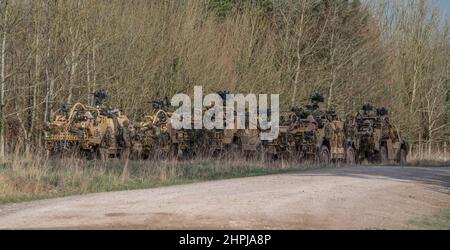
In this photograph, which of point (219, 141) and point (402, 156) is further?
point (402, 156)

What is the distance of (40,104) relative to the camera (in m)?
25.9

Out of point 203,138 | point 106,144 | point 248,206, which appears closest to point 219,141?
point 203,138

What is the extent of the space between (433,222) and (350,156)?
1665cm

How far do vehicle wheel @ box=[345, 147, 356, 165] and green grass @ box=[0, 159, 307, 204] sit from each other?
5.68m

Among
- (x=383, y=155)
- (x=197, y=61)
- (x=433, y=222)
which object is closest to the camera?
(x=433, y=222)

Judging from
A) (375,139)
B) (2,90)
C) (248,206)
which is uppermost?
(2,90)

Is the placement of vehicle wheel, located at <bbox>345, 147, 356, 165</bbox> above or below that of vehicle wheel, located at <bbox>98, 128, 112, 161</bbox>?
below

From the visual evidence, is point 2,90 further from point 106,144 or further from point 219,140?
point 219,140

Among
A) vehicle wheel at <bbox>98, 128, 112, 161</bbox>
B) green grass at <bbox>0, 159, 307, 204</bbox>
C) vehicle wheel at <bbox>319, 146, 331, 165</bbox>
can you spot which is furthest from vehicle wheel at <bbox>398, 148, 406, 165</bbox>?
vehicle wheel at <bbox>98, 128, 112, 161</bbox>

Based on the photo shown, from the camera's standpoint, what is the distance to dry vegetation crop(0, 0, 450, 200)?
2350cm

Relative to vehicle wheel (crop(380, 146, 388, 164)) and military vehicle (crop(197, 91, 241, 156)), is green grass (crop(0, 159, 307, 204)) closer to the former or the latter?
military vehicle (crop(197, 91, 241, 156))

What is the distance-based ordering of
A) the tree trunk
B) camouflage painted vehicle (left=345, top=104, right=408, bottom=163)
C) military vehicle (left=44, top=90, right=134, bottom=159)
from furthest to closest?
camouflage painted vehicle (left=345, top=104, right=408, bottom=163), military vehicle (left=44, top=90, right=134, bottom=159), the tree trunk

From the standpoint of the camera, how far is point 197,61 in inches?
1291

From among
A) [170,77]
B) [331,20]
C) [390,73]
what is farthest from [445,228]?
[390,73]
